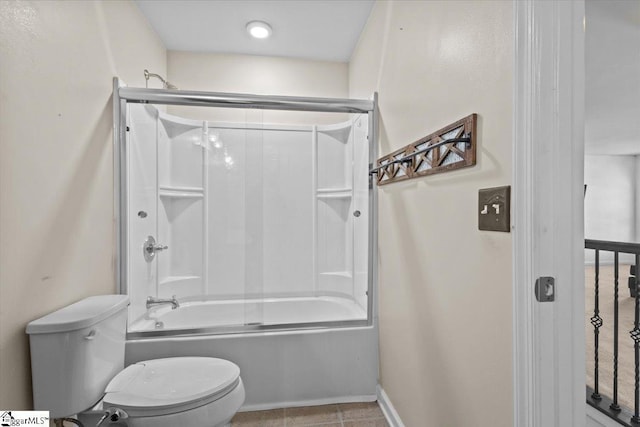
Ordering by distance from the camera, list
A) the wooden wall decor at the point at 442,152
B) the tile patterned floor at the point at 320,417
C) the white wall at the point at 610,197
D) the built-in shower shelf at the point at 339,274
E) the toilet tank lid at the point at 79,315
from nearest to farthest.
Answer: the wooden wall decor at the point at 442,152 → the toilet tank lid at the point at 79,315 → the tile patterned floor at the point at 320,417 → the built-in shower shelf at the point at 339,274 → the white wall at the point at 610,197

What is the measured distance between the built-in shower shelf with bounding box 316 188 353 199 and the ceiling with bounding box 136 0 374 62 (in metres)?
1.24

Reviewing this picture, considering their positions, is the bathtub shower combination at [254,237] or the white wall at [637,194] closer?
the bathtub shower combination at [254,237]

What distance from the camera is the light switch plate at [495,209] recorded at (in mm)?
851

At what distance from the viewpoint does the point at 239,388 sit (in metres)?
1.43

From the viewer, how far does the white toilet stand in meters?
1.18

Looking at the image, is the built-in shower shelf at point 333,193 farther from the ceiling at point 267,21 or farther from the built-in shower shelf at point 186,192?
the ceiling at point 267,21

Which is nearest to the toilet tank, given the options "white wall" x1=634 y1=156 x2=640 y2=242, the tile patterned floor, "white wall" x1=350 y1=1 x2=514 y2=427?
the tile patterned floor

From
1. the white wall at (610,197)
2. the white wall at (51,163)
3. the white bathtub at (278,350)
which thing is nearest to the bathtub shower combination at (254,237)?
the white bathtub at (278,350)

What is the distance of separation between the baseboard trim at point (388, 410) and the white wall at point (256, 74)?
2416mm

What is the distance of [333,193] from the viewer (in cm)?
226

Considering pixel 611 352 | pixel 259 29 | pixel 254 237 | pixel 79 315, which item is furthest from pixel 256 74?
pixel 611 352

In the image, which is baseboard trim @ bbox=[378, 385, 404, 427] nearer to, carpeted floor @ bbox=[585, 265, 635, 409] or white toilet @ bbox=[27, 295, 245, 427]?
white toilet @ bbox=[27, 295, 245, 427]

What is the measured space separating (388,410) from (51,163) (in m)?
2.02

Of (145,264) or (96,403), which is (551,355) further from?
(145,264)
